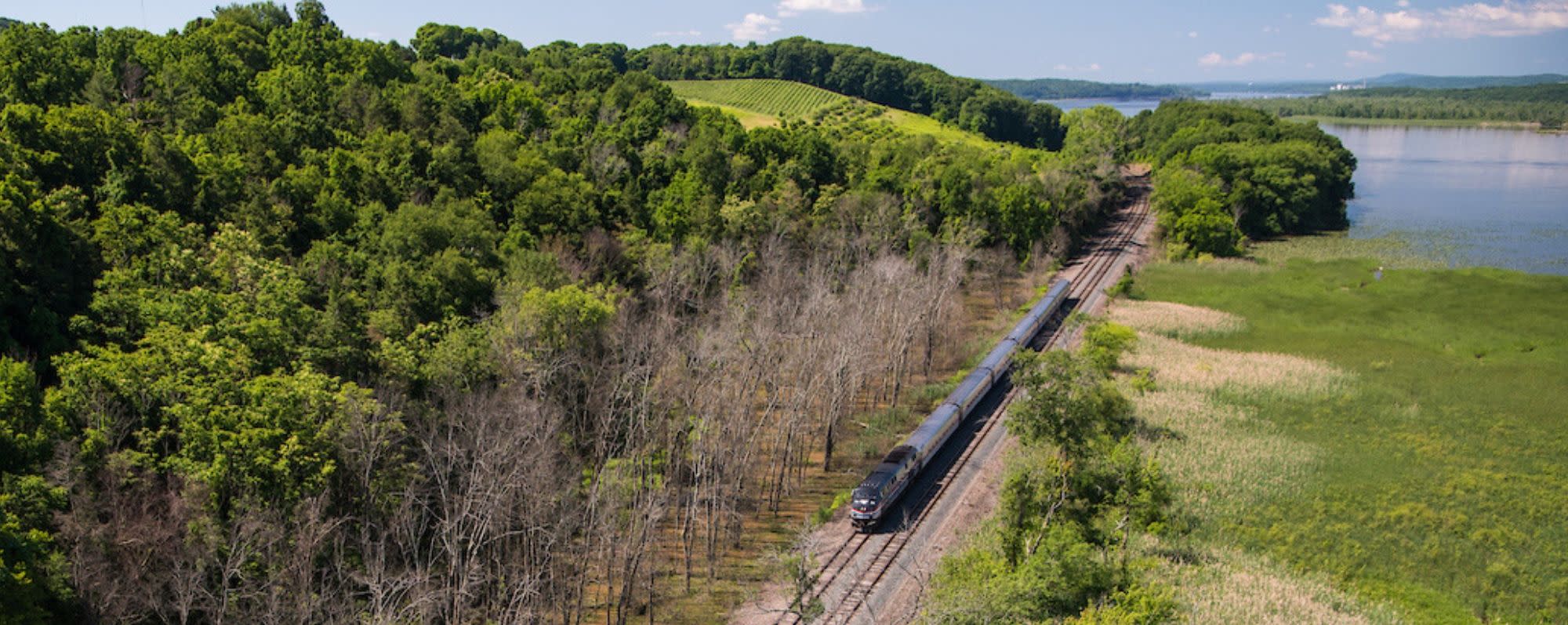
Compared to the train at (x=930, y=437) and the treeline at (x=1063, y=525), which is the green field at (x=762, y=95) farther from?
the treeline at (x=1063, y=525)

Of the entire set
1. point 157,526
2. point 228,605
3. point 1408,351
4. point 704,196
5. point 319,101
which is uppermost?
point 319,101

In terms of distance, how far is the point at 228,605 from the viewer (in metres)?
30.2

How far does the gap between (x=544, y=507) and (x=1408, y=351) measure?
6797 centimetres

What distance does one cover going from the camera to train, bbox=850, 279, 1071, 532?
44469 millimetres

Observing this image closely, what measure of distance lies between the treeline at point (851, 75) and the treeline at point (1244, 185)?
129ft

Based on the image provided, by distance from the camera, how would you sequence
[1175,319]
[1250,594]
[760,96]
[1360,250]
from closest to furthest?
[1250,594]
[1175,319]
[1360,250]
[760,96]

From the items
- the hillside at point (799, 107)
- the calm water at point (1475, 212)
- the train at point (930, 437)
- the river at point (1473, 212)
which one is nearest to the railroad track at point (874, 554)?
the train at point (930, 437)

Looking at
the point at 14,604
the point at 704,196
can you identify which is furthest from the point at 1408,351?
the point at 14,604

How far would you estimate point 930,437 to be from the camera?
5103cm

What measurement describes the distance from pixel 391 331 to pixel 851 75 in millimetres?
152127

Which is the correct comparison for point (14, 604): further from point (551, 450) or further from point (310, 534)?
point (551, 450)

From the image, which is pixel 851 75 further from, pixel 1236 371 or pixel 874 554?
pixel 874 554

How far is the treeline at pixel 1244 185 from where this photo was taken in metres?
109

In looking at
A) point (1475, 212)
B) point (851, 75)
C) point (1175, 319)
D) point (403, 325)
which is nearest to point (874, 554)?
point (403, 325)
